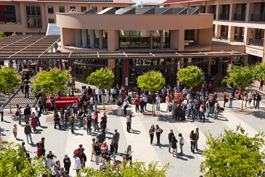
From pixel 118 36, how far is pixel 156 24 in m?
4.72

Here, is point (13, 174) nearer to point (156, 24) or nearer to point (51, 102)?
point (51, 102)

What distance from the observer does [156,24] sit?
31.9 meters

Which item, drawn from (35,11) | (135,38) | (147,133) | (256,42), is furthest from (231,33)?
(35,11)

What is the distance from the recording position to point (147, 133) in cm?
2011

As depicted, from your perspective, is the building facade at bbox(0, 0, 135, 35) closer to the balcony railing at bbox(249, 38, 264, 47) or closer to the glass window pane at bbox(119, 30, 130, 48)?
the glass window pane at bbox(119, 30, 130, 48)

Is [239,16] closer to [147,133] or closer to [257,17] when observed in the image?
[257,17]

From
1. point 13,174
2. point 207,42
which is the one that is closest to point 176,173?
point 13,174

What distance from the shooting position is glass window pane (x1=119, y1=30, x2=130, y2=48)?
33.1m

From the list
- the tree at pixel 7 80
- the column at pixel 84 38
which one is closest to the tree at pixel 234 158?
the tree at pixel 7 80

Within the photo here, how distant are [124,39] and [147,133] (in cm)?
1621

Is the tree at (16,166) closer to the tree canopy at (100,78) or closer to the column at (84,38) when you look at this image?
the tree canopy at (100,78)

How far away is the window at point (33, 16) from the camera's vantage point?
62969mm

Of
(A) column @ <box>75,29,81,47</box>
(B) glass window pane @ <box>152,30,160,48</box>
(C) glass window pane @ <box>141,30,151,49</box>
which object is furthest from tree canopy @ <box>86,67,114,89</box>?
(A) column @ <box>75,29,81,47</box>

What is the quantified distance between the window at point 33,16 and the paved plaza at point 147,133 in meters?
42.8
